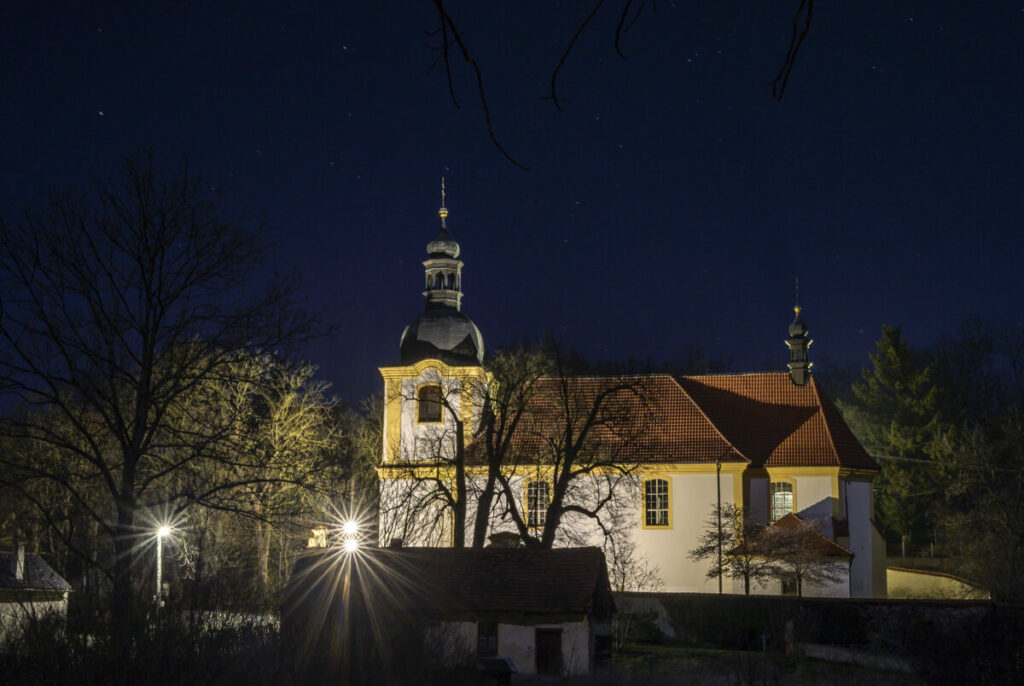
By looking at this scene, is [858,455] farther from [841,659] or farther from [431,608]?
[431,608]

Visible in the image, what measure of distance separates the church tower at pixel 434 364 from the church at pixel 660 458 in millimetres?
52

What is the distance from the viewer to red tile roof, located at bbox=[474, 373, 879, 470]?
3853 centimetres

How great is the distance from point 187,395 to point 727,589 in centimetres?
2251

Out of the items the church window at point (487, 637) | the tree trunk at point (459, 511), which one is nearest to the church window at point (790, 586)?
the tree trunk at point (459, 511)

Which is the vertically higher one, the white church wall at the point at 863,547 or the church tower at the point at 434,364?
the church tower at the point at 434,364

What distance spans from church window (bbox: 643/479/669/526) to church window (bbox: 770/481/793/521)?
3873 millimetres

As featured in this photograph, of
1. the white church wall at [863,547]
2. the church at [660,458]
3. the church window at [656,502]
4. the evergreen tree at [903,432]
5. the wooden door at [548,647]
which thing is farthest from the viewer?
the evergreen tree at [903,432]

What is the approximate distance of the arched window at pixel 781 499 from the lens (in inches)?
1586

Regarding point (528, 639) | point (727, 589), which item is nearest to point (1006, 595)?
point (727, 589)

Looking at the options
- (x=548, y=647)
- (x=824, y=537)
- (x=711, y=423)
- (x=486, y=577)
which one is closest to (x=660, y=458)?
(x=711, y=423)

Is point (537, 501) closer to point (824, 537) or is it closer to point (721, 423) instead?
point (721, 423)

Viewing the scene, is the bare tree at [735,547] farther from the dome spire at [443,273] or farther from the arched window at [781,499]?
the dome spire at [443,273]

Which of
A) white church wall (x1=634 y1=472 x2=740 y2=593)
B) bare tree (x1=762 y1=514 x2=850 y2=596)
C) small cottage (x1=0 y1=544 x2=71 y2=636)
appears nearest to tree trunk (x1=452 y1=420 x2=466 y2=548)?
white church wall (x1=634 y1=472 x2=740 y2=593)

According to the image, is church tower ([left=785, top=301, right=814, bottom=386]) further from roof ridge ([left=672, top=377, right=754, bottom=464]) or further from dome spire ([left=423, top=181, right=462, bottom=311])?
dome spire ([left=423, top=181, right=462, bottom=311])
